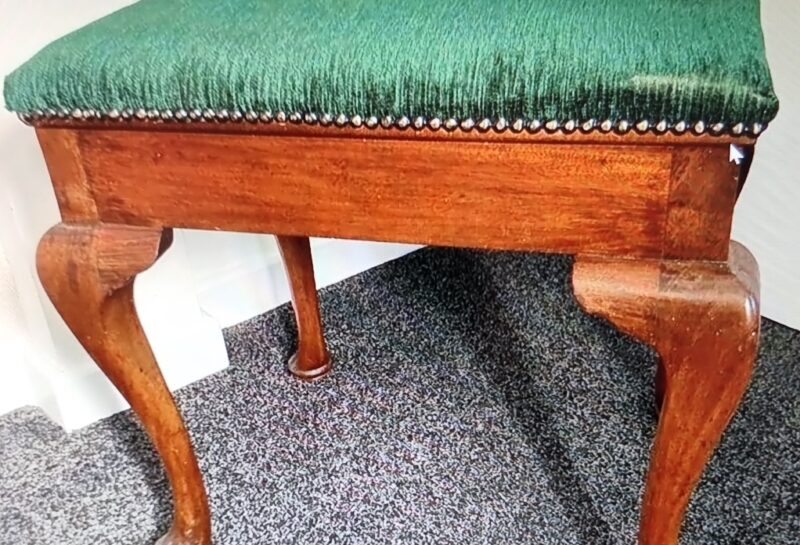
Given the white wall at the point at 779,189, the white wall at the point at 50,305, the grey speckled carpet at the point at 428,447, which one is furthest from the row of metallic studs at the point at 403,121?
the white wall at the point at 779,189

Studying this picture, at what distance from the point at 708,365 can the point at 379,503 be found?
45 centimetres

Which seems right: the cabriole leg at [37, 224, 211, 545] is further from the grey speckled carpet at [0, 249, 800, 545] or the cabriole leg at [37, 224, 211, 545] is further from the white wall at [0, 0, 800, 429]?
the white wall at [0, 0, 800, 429]

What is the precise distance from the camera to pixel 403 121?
1.73 ft

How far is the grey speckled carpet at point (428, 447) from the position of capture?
854mm

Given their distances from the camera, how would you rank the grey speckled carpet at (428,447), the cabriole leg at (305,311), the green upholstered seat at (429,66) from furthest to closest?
the cabriole leg at (305,311)
the grey speckled carpet at (428,447)
the green upholstered seat at (429,66)

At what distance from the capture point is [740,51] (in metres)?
0.49

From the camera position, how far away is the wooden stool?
0.49 metres

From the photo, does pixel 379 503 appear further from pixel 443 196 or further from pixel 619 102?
pixel 619 102

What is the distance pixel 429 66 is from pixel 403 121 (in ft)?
0.12

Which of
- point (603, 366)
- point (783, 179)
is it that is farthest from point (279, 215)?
point (783, 179)

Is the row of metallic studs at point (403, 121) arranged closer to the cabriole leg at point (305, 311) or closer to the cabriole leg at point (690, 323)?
the cabriole leg at point (690, 323)

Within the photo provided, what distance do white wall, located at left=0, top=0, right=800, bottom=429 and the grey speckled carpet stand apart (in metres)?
0.04

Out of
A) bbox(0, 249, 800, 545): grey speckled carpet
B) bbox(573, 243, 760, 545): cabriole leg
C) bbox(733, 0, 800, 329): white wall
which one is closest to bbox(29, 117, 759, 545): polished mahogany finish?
bbox(573, 243, 760, 545): cabriole leg

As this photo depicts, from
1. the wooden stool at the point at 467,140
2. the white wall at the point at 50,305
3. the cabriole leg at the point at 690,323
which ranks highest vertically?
the wooden stool at the point at 467,140
